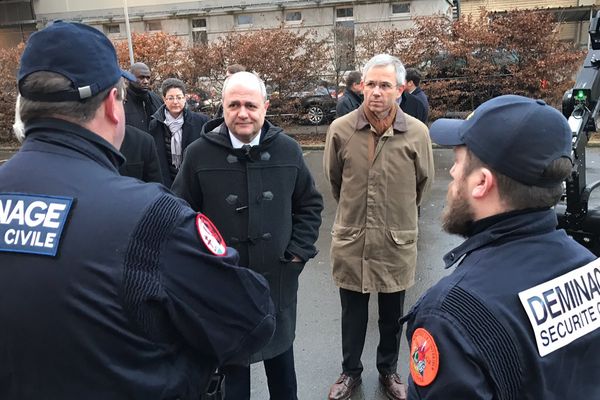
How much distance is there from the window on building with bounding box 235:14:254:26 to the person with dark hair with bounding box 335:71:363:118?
19446 millimetres

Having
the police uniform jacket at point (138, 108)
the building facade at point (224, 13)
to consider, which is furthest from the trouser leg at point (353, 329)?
the building facade at point (224, 13)

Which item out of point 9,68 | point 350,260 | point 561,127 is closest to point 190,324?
point 561,127

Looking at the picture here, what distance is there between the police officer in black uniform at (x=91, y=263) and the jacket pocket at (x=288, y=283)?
4.01 ft

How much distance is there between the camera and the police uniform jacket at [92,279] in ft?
3.60

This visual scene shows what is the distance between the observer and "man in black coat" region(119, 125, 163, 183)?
3432mm

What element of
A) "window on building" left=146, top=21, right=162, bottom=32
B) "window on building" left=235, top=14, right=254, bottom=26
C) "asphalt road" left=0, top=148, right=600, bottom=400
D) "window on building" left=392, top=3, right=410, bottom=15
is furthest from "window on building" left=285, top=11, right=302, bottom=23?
"asphalt road" left=0, top=148, right=600, bottom=400

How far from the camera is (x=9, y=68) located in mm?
14438

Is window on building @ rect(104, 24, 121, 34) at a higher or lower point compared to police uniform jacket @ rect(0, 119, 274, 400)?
higher

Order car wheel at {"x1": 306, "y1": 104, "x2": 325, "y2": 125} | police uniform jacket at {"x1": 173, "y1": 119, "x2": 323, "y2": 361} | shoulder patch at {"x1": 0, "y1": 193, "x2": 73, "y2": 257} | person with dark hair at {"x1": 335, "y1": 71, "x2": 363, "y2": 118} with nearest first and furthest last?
shoulder patch at {"x1": 0, "y1": 193, "x2": 73, "y2": 257} < police uniform jacket at {"x1": 173, "y1": 119, "x2": 323, "y2": 361} < person with dark hair at {"x1": 335, "y1": 71, "x2": 363, "y2": 118} < car wheel at {"x1": 306, "y1": 104, "x2": 325, "y2": 125}

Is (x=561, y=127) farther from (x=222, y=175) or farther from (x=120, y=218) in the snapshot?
(x=222, y=175)

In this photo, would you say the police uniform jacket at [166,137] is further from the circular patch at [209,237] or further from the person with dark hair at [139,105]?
the circular patch at [209,237]

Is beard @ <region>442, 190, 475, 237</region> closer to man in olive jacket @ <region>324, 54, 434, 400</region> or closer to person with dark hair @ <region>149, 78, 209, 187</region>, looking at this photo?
man in olive jacket @ <region>324, 54, 434, 400</region>

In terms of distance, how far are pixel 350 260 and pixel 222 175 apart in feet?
3.35

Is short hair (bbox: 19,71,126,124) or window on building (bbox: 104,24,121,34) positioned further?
window on building (bbox: 104,24,121,34)
